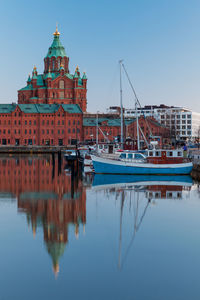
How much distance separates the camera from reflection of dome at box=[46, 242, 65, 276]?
17.7 m

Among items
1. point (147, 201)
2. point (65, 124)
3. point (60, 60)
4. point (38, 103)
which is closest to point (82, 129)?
point (65, 124)

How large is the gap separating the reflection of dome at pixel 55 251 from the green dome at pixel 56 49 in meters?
136

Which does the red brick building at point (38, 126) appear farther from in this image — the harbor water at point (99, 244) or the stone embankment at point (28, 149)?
the harbor water at point (99, 244)

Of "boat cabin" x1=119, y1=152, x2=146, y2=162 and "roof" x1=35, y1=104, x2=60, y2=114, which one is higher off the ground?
"roof" x1=35, y1=104, x2=60, y2=114

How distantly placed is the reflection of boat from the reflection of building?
3110 millimetres


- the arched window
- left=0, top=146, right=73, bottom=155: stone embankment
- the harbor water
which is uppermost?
the arched window

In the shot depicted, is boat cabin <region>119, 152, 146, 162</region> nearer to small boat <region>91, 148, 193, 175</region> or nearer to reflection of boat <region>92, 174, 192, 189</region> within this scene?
small boat <region>91, 148, 193, 175</region>

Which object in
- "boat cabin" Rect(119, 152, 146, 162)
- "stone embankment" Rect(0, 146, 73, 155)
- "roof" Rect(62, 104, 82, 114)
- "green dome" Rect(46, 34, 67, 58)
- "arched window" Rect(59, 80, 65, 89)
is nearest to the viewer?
"boat cabin" Rect(119, 152, 146, 162)

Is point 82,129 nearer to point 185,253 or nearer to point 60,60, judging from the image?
point 60,60

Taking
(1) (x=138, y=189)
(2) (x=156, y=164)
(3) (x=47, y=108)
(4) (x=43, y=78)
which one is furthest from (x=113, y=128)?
(1) (x=138, y=189)

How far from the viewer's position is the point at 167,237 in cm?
2244

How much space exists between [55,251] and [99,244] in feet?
8.29

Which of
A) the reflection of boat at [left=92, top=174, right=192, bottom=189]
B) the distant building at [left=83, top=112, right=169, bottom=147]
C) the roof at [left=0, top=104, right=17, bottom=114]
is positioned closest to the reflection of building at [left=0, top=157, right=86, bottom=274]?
the reflection of boat at [left=92, top=174, right=192, bottom=189]

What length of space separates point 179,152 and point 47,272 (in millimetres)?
36923
